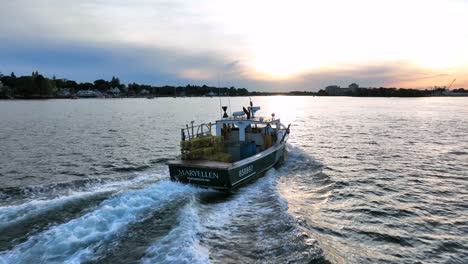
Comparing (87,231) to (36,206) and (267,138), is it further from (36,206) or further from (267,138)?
(267,138)

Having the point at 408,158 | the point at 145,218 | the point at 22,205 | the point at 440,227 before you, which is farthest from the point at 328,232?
the point at 408,158

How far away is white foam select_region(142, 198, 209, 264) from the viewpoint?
882cm

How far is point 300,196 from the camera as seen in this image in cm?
1555

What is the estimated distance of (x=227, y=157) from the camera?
16.4 meters

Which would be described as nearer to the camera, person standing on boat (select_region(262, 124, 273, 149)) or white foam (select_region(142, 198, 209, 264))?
white foam (select_region(142, 198, 209, 264))

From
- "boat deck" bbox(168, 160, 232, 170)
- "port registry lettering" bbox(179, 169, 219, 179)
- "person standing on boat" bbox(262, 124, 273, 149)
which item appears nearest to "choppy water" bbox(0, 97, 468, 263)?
"port registry lettering" bbox(179, 169, 219, 179)

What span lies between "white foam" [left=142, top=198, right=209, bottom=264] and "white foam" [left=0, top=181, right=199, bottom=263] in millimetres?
1544

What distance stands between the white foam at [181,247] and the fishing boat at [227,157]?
3.44 meters

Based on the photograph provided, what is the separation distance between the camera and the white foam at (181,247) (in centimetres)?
882

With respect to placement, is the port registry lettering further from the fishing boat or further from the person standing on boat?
the person standing on boat

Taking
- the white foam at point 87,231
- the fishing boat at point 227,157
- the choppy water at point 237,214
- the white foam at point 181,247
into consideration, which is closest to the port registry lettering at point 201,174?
the fishing boat at point 227,157

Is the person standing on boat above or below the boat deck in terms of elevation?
above

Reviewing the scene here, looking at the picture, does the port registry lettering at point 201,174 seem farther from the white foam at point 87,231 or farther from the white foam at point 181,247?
the white foam at point 181,247

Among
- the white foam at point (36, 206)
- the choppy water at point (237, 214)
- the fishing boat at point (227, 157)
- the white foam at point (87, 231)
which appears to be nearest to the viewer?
the white foam at point (87, 231)
